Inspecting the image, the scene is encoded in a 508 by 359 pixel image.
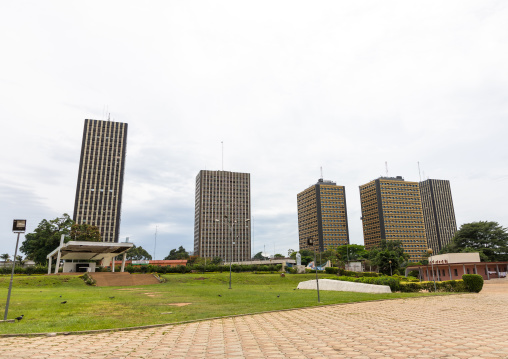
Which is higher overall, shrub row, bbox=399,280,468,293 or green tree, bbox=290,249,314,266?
green tree, bbox=290,249,314,266

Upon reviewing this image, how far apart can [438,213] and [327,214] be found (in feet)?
248

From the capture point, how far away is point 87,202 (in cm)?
13412

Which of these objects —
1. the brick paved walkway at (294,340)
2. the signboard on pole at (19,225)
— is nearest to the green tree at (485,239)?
the brick paved walkway at (294,340)

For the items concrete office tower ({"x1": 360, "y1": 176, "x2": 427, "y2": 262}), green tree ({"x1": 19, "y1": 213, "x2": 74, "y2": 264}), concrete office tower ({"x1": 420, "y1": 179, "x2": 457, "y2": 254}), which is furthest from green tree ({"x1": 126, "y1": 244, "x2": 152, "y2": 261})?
concrete office tower ({"x1": 420, "y1": 179, "x2": 457, "y2": 254})

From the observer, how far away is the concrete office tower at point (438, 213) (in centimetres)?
18825

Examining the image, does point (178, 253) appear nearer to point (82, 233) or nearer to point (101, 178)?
point (101, 178)

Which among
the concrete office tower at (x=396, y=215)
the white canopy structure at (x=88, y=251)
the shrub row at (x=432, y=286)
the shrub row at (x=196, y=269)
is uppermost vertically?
the concrete office tower at (x=396, y=215)

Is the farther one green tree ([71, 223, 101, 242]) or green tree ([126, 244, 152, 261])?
green tree ([126, 244, 152, 261])

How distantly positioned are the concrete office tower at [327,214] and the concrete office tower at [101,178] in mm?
97642

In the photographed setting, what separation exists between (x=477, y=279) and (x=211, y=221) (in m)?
153

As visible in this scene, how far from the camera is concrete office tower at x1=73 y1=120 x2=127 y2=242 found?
134m

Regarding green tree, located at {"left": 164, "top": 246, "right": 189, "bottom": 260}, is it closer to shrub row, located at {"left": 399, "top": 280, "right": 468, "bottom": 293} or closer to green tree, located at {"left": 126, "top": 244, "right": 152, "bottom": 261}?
green tree, located at {"left": 126, "top": 244, "right": 152, "bottom": 261}

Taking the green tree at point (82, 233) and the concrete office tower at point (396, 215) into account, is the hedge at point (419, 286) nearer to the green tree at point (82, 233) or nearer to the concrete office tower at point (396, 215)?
the green tree at point (82, 233)

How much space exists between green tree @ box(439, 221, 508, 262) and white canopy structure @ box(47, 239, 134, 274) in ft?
235
